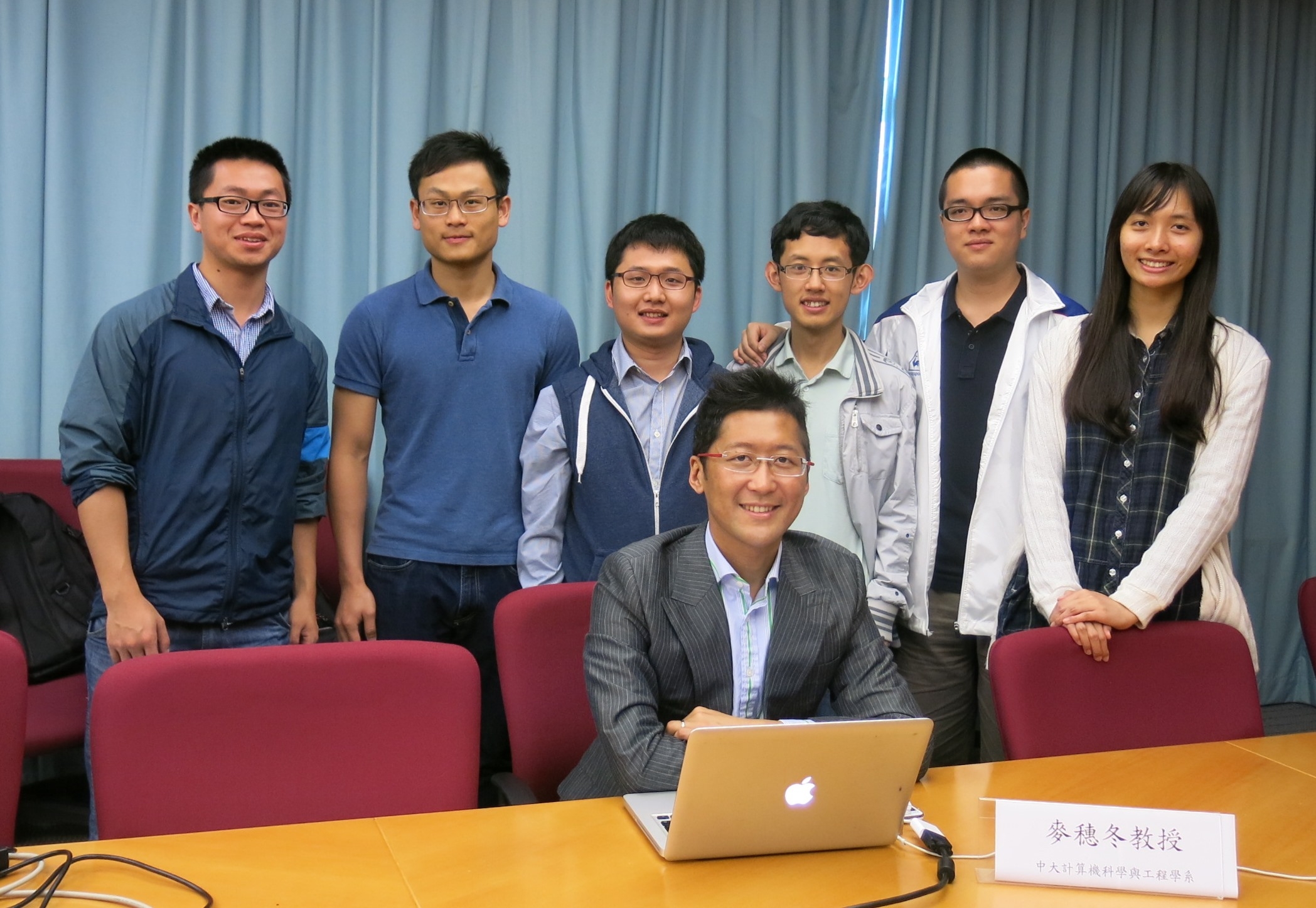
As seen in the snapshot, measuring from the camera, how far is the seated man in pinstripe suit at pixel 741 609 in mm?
1971

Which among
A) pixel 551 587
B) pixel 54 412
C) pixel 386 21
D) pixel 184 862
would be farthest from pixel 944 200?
pixel 54 412

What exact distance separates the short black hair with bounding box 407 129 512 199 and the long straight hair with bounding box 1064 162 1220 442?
1.38 m

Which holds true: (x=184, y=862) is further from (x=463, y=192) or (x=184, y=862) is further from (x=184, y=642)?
(x=463, y=192)

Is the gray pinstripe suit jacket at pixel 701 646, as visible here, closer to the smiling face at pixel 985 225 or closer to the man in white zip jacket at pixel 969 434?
the man in white zip jacket at pixel 969 434

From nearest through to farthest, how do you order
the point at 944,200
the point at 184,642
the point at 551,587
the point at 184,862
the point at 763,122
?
the point at 184,862 → the point at 551,587 → the point at 184,642 → the point at 944,200 → the point at 763,122

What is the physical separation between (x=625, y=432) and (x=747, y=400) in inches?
25.0

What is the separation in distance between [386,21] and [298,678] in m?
2.44

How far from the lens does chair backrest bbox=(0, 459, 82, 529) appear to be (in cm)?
316

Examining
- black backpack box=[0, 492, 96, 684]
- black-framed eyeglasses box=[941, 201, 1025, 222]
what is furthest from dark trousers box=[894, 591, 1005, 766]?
black backpack box=[0, 492, 96, 684]

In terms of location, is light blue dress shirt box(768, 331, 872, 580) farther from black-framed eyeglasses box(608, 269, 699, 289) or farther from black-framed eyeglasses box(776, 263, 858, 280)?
black-framed eyeglasses box(608, 269, 699, 289)

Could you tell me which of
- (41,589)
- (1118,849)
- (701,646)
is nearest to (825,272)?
(701,646)

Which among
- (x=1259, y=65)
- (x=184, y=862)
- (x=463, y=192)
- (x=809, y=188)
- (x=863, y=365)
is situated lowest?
(x=184, y=862)

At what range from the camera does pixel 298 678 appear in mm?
1789

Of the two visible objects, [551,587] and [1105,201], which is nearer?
[551,587]
